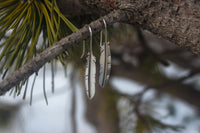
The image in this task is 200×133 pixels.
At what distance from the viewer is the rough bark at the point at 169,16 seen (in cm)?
19

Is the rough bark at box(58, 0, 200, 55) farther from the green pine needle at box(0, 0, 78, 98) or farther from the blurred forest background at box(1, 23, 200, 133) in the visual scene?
the blurred forest background at box(1, 23, 200, 133)

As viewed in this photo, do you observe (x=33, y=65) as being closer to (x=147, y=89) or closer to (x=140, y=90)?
(x=147, y=89)

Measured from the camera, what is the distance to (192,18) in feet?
0.64

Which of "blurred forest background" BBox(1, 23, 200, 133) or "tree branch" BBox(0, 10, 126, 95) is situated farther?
"blurred forest background" BBox(1, 23, 200, 133)

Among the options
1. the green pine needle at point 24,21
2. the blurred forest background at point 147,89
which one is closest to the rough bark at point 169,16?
the green pine needle at point 24,21

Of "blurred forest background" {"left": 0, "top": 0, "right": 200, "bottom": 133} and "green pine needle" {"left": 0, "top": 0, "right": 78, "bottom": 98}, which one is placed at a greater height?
"green pine needle" {"left": 0, "top": 0, "right": 78, "bottom": 98}

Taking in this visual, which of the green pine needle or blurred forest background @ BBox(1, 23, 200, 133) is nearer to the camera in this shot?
the green pine needle

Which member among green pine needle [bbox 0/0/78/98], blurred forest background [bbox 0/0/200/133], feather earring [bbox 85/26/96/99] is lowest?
blurred forest background [bbox 0/0/200/133]

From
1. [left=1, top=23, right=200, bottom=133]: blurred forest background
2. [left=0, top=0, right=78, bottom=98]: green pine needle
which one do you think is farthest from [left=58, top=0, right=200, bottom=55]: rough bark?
[left=1, top=23, right=200, bottom=133]: blurred forest background

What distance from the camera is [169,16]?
20 cm

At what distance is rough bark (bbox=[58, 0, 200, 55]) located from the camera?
194 millimetres

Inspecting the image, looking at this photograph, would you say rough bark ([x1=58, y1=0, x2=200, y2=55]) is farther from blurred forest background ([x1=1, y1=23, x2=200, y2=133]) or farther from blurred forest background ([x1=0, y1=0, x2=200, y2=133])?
blurred forest background ([x1=1, y1=23, x2=200, y2=133])

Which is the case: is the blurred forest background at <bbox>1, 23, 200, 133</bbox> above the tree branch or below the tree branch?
below

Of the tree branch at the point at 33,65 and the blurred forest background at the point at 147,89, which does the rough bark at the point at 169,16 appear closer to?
the tree branch at the point at 33,65
